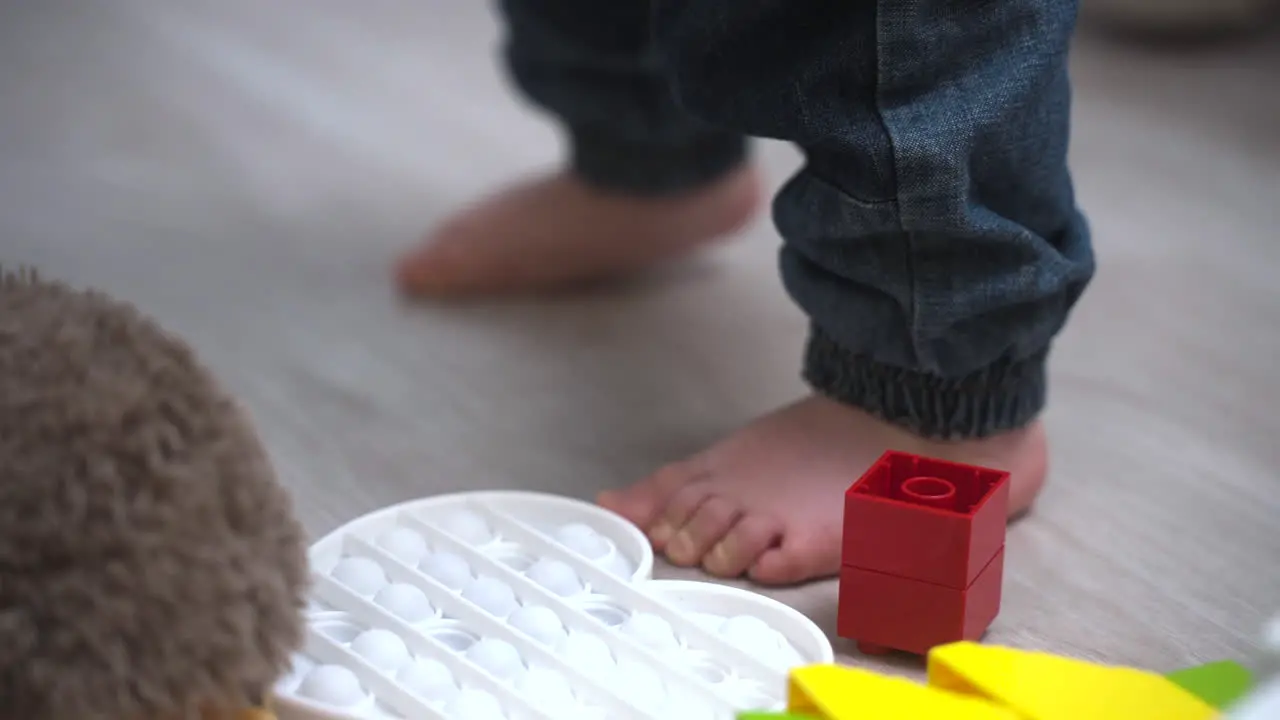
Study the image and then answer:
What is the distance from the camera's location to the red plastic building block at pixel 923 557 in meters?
0.64

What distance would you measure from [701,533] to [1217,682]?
0.26m

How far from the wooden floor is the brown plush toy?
0.87 ft

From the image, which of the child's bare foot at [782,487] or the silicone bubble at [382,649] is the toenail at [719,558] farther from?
the silicone bubble at [382,649]

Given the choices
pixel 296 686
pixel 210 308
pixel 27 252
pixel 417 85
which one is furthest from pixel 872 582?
pixel 417 85

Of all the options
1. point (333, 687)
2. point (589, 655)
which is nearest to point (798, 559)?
point (589, 655)

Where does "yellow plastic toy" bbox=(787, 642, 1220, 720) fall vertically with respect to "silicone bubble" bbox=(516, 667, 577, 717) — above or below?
above

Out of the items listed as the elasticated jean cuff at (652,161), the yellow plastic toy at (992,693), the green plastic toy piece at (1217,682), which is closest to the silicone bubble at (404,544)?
the yellow plastic toy at (992,693)

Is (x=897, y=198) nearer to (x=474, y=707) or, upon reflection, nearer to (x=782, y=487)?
(x=782, y=487)

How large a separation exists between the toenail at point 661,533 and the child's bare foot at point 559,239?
39cm

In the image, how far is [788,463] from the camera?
2.58ft

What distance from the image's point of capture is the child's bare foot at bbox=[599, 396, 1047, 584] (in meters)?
0.75

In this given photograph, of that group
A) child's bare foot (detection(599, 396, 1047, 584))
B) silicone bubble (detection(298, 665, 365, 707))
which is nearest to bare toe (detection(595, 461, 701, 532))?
child's bare foot (detection(599, 396, 1047, 584))

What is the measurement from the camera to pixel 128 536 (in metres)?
0.51

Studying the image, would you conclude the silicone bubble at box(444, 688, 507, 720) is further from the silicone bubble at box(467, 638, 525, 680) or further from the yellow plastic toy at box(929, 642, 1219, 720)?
the yellow plastic toy at box(929, 642, 1219, 720)
